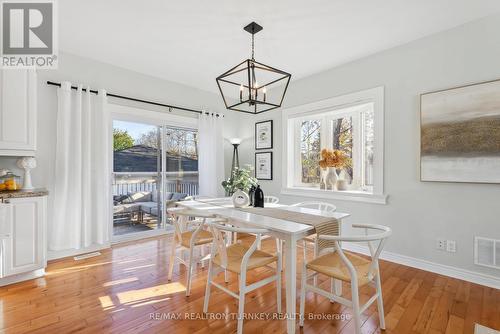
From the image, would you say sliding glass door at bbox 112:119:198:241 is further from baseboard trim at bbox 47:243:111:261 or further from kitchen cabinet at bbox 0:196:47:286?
kitchen cabinet at bbox 0:196:47:286

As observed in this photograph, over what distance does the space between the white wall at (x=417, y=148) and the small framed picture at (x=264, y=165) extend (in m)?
1.43

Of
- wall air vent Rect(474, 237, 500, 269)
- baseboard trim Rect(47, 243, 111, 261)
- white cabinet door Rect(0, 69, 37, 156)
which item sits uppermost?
white cabinet door Rect(0, 69, 37, 156)

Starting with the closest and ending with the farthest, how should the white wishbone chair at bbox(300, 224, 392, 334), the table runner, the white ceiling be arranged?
the white wishbone chair at bbox(300, 224, 392, 334) < the table runner < the white ceiling

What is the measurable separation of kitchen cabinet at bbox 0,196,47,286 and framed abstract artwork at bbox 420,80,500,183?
13.6 ft

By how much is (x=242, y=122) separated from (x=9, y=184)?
11.9 feet

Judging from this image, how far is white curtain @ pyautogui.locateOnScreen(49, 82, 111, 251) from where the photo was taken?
2953mm

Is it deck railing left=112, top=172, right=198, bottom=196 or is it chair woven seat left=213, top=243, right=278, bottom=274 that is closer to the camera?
chair woven seat left=213, top=243, right=278, bottom=274

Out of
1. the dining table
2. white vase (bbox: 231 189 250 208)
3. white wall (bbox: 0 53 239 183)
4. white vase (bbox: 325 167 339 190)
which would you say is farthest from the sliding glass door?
white vase (bbox: 325 167 339 190)

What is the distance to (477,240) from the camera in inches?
93.7

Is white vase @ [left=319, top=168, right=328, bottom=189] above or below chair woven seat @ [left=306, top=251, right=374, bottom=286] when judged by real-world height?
above

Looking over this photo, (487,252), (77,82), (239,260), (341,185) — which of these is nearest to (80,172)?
(77,82)

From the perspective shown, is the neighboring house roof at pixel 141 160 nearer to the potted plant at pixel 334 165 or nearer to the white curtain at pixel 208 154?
the white curtain at pixel 208 154

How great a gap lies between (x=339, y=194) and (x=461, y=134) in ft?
4.91

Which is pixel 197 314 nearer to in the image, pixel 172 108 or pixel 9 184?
pixel 9 184
